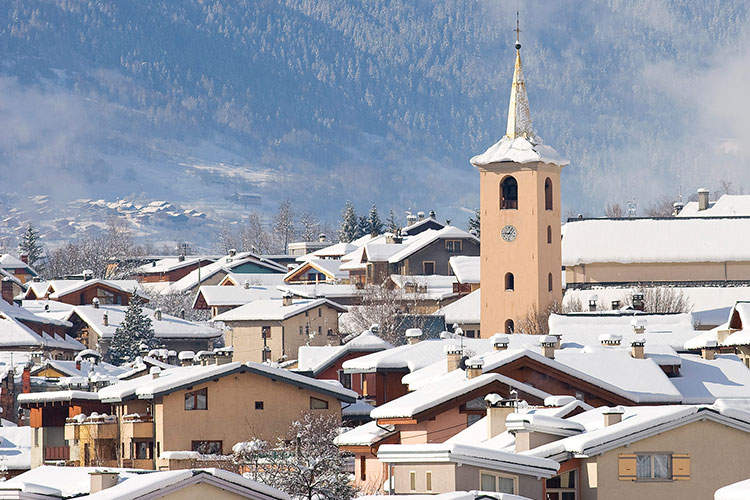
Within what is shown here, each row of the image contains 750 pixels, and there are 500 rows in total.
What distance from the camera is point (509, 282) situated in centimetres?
10175

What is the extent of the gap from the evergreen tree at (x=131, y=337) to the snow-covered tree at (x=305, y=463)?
5525 centimetres

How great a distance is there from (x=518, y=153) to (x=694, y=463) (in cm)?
6852

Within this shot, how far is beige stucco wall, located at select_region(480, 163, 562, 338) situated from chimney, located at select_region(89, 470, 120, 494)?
70921 millimetres

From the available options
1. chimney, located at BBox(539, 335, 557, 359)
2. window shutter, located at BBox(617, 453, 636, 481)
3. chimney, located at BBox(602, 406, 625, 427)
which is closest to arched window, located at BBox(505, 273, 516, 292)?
chimney, located at BBox(539, 335, 557, 359)

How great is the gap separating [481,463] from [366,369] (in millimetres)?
29149

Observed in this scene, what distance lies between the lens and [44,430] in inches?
2251

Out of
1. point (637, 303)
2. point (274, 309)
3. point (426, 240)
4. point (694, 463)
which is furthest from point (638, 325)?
point (426, 240)

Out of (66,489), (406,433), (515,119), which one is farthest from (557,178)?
(66,489)

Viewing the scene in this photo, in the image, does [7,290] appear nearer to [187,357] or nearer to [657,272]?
[657,272]

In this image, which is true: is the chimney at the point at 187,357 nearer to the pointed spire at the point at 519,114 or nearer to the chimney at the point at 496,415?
the chimney at the point at 496,415

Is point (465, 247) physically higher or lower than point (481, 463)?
higher

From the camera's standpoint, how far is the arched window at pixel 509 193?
10194cm

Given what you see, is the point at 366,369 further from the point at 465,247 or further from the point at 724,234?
the point at 465,247

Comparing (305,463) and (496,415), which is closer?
(496,415)
